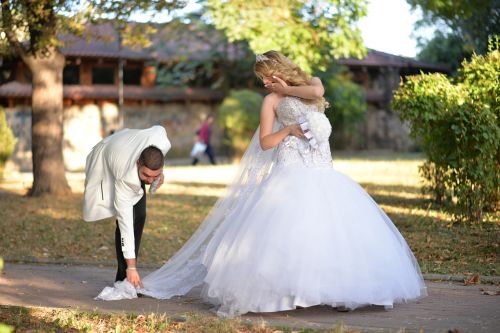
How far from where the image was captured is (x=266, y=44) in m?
22.6

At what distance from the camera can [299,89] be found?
7059 mm

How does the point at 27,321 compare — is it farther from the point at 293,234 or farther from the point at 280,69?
the point at 280,69

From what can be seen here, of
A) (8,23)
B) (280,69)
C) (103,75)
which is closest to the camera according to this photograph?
(280,69)

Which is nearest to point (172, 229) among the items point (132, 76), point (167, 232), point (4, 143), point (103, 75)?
point (167, 232)

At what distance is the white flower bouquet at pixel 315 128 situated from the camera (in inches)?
276

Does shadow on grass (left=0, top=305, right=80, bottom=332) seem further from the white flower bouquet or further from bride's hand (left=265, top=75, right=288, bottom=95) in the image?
bride's hand (left=265, top=75, right=288, bottom=95)

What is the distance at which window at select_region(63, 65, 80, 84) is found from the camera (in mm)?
41719

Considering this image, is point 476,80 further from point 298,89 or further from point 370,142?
point 370,142

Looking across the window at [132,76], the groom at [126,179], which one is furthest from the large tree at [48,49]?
the window at [132,76]

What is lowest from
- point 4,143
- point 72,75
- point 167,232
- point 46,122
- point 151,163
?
point 167,232

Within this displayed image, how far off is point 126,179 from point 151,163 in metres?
0.40

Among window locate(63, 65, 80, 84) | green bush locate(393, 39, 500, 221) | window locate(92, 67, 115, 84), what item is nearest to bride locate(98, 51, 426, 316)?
green bush locate(393, 39, 500, 221)

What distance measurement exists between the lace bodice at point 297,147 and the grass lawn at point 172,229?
250 cm

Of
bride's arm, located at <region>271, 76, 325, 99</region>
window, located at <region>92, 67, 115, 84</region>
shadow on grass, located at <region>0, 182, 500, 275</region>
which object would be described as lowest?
shadow on grass, located at <region>0, 182, 500, 275</region>
